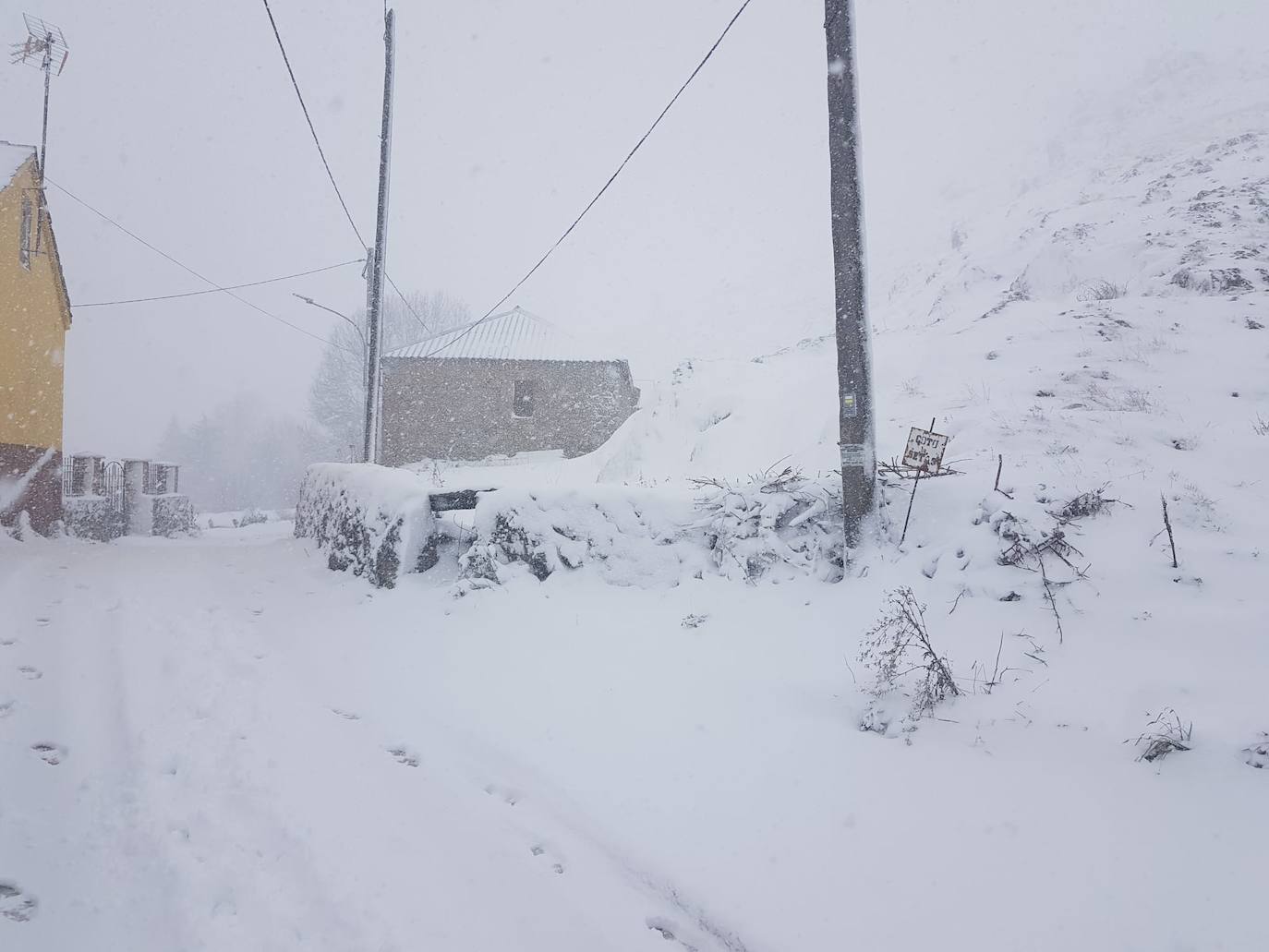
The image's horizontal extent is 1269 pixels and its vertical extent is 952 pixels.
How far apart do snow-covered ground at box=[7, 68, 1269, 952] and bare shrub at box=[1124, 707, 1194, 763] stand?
0.04 m

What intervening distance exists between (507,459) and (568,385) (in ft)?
12.6

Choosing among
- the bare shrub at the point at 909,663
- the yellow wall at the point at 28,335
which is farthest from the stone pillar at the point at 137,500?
the bare shrub at the point at 909,663

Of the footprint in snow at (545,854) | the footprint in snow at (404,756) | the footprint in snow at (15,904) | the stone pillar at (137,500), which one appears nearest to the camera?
the footprint in snow at (15,904)

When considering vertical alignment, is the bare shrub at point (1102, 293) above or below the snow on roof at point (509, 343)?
below

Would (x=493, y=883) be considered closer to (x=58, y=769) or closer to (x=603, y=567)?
(x=58, y=769)

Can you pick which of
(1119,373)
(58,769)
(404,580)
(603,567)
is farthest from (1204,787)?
(404,580)

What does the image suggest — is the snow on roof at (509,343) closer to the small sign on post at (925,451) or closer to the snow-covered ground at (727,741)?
the snow-covered ground at (727,741)

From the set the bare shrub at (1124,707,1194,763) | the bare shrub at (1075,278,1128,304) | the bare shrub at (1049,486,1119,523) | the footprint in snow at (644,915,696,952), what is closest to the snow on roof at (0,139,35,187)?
the footprint in snow at (644,915,696,952)

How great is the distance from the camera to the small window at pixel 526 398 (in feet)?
82.0

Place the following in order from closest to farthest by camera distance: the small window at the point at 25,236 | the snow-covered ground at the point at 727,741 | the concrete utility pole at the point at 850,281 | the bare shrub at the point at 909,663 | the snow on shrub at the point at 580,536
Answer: the snow-covered ground at the point at 727,741 < the bare shrub at the point at 909,663 < the concrete utility pole at the point at 850,281 < the snow on shrub at the point at 580,536 < the small window at the point at 25,236

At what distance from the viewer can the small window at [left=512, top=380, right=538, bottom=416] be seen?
24984 millimetres

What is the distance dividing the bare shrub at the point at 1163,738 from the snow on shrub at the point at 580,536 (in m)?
3.52

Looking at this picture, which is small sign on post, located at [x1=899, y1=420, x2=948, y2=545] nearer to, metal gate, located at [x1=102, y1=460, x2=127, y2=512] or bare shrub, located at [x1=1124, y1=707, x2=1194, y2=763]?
bare shrub, located at [x1=1124, y1=707, x2=1194, y2=763]

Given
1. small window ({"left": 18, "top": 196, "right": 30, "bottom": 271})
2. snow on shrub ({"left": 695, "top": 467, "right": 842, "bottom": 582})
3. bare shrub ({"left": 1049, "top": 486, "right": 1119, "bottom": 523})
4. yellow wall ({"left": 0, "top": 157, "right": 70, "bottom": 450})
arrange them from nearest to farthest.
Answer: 1. bare shrub ({"left": 1049, "top": 486, "right": 1119, "bottom": 523})
2. snow on shrub ({"left": 695, "top": 467, "right": 842, "bottom": 582})
3. yellow wall ({"left": 0, "top": 157, "right": 70, "bottom": 450})
4. small window ({"left": 18, "top": 196, "right": 30, "bottom": 271})
